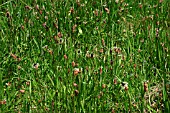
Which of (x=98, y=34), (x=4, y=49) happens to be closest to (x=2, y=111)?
(x=4, y=49)

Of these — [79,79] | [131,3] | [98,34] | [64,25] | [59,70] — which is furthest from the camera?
[131,3]

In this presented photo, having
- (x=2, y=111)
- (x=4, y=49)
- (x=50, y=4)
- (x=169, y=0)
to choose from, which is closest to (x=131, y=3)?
(x=169, y=0)

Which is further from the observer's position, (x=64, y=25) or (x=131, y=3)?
(x=131, y=3)

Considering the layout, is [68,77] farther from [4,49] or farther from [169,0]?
[169,0]

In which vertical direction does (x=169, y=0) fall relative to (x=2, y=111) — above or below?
above

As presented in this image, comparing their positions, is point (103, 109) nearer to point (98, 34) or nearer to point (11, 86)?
point (11, 86)

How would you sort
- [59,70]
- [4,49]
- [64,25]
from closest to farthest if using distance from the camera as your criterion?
[59,70], [4,49], [64,25]

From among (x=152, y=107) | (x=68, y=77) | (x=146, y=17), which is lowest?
(x=152, y=107)
